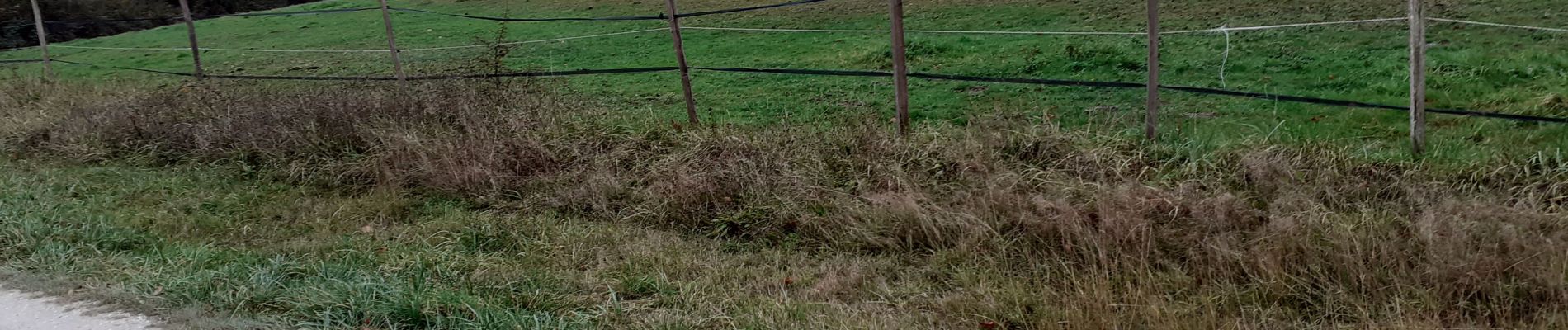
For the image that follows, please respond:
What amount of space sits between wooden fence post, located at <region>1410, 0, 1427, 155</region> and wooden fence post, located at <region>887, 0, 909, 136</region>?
2602 millimetres

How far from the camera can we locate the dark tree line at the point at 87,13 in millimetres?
21875

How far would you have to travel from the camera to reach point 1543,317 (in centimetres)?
372

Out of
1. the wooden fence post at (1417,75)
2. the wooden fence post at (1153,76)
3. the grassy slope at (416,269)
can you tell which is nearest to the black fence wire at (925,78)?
the wooden fence post at (1417,75)

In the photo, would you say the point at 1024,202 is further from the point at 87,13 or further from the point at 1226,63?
the point at 87,13

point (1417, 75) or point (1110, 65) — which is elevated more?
Answer: point (1417, 75)

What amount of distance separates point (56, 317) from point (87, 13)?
78.1 ft

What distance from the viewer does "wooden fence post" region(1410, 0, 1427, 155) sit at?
4.92 m

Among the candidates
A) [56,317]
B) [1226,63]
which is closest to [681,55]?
[56,317]

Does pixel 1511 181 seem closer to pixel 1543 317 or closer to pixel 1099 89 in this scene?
pixel 1543 317

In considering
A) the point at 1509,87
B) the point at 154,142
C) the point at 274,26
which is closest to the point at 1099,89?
the point at 1509,87

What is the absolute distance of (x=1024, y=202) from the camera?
5125 millimetres

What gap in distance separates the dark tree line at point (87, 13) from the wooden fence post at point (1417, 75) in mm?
22866

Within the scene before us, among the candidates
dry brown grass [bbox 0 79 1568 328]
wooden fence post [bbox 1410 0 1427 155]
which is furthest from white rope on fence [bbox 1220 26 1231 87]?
dry brown grass [bbox 0 79 1568 328]

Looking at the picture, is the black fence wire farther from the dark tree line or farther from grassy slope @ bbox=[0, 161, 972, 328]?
the dark tree line
